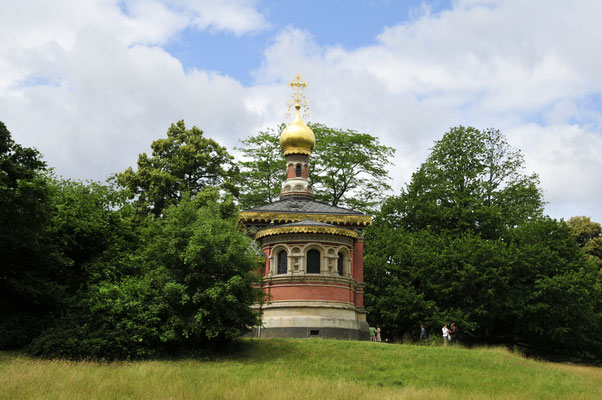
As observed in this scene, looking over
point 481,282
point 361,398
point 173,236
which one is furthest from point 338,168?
point 361,398

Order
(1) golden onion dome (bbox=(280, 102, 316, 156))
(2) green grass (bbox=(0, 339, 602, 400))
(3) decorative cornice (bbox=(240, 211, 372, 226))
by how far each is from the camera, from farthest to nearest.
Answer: (1) golden onion dome (bbox=(280, 102, 316, 156)), (3) decorative cornice (bbox=(240, 211, 372, 226)), (2) green grass (bbox=(0, 339, 602, 400))

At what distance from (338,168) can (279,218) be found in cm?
1630

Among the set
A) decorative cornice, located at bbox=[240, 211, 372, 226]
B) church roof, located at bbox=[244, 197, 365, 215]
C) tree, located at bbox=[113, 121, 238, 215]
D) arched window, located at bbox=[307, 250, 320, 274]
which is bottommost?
arched window, located at bbox=[307, 250, 320, 274]

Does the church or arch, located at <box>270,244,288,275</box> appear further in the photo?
arch, located at <box>270,244,288,275</box>

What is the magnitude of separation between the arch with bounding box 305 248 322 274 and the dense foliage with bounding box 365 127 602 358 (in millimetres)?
7112

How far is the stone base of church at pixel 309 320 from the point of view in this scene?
87.1 ft

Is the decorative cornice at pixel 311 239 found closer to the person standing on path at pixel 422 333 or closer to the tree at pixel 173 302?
the tree at pixel 173 302

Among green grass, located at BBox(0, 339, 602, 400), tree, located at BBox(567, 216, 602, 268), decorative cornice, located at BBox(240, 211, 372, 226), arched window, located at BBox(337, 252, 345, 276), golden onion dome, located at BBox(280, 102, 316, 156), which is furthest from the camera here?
tree, located at BBox(567, 216, 602, 268)

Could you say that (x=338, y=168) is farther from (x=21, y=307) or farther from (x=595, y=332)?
(x=21, y=307)

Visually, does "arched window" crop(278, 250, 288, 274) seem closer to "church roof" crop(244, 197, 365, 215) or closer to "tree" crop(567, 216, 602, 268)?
"church roof" crop(244, 197, 365, 215)

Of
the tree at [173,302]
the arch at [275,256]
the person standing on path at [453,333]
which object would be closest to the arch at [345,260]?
the arch at [275,256]

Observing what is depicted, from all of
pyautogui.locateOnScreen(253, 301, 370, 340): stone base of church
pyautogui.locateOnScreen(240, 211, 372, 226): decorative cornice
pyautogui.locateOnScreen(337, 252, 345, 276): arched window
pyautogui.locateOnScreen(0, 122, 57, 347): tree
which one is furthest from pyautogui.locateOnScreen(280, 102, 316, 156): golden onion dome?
pyautogui.locateOnScreen(0, 122, 57, 347): tree

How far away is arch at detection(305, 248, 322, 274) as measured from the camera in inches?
1099

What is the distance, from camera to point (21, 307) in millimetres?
22172
